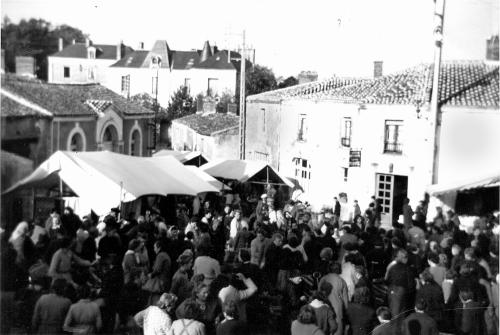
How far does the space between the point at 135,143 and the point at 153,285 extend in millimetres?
643

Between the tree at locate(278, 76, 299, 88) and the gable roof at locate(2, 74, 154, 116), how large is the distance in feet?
2.17

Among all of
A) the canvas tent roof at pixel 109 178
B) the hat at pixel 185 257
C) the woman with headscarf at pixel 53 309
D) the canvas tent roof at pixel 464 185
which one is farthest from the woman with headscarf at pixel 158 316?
the canvas tent roof at pixel 464 185

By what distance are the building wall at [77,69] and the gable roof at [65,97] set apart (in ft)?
0.09

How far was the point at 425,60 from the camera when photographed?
13.6 feet

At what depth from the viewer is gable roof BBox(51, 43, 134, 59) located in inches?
158

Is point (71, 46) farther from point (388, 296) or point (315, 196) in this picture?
point (388, 296)

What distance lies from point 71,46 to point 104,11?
22 centimetres

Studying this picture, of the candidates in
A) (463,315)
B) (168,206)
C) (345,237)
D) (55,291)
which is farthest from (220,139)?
(463,315)

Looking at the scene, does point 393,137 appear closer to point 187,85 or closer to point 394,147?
point 394,147

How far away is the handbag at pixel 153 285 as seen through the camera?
4.15m

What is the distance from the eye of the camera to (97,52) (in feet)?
13.4

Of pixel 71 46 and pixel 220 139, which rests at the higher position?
pixel 71 46

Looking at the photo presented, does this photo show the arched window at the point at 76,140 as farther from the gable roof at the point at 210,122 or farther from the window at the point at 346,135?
the window at the point at 346,135

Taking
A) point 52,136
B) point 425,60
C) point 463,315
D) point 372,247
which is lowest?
point 463,315
